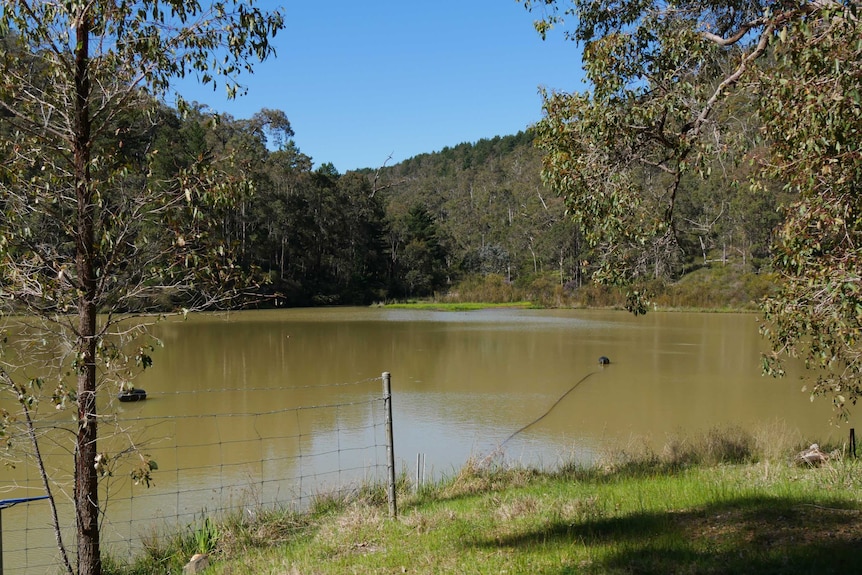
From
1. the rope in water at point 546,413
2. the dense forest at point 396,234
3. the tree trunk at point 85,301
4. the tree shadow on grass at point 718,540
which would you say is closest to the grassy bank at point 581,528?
the tree shadow on grass at point 718,540

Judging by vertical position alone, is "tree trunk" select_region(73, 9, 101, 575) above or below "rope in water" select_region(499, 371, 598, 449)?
above

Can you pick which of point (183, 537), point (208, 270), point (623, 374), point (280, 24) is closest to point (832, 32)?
point (280, 24)

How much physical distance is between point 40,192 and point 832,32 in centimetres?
394

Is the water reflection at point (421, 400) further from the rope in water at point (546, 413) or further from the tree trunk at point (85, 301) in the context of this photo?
the tree trunk at point (85, 301)

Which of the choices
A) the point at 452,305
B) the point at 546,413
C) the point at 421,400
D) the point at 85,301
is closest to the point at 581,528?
the point at 85,301

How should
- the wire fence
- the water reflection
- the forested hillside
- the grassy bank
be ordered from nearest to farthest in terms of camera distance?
1. the grassy bank
2. the wire fence
3. the water reflection
4. the forested hillside

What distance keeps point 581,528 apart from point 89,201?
9.92 ft

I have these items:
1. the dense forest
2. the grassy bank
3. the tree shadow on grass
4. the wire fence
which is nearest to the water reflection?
the wire fence

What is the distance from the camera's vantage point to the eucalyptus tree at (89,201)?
3053 mm

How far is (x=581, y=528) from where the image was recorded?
12.2 ft

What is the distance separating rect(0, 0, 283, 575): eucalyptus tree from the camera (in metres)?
3.05

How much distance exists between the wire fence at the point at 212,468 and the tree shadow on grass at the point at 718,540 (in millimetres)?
1305

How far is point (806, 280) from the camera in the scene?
12.4ft

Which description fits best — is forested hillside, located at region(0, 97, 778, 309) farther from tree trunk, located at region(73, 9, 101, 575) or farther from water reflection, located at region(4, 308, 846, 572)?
tree trunk, located at region(73, 9, 101, 575)
